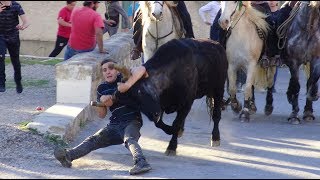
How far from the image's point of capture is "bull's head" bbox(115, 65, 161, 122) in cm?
889

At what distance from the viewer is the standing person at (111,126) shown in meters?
8.85

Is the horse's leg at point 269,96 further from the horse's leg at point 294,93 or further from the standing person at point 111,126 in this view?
the standing person at point 111,126

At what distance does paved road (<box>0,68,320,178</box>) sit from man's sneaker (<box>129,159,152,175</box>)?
0.18ft

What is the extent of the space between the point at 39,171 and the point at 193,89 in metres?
1.97

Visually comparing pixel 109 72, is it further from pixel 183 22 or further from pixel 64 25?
pixel 64 25

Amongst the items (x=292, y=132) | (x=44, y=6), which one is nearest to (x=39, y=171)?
(x=292, y=132)

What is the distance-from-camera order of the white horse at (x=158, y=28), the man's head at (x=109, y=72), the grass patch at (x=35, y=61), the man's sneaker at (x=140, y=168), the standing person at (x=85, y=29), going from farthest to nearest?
the grass patch at (x=35, y=61) → the standing person at (x=85, y=29) → the white horse at (x=158, y=28) → the man's head at (x=109, y=72) → the man's sneaker at (x=140, y=168)

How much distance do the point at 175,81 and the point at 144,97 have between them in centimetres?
55

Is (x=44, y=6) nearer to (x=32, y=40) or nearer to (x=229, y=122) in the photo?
(x=32, y=40)

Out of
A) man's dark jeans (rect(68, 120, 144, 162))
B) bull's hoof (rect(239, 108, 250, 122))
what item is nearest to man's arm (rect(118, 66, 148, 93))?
man's dark jeans (rect(68, 120, 144, 162))

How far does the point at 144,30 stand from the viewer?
12.1 m

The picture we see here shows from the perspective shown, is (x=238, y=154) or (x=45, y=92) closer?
(x=238, y=154)

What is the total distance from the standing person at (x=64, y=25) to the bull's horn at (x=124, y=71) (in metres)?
8.76

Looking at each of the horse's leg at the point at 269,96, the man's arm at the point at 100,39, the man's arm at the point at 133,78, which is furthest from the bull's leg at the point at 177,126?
A: the man's arm at the point at 100,39
